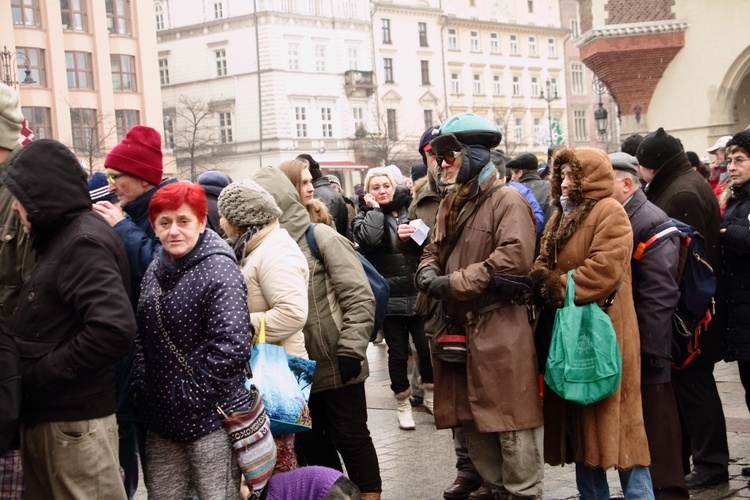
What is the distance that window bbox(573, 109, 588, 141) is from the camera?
83500 mm

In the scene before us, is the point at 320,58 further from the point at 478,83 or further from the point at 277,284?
the point at 277,284

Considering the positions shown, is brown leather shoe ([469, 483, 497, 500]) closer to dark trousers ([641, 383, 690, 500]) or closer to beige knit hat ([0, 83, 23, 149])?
dark trousers ([641, 383, 690, 500])

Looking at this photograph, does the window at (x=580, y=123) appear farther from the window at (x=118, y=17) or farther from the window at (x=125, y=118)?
the window at (x=118, y=17)

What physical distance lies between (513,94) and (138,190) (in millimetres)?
75591

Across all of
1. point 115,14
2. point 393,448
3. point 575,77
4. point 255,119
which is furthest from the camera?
point 575,77

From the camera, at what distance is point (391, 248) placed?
8406 millimetres

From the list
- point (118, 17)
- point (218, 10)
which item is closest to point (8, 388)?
point (118, 17)

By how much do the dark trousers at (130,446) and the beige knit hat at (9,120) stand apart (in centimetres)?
150

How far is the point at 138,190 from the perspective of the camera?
16.6 feet

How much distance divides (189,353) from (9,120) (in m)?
1.51

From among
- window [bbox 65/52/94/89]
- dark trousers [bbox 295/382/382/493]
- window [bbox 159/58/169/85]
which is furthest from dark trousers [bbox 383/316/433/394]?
window [bbox 159/58/169/85]

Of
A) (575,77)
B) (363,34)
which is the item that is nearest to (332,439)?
(363,34)

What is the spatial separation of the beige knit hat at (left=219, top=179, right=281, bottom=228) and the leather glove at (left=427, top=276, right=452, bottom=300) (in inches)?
36.9

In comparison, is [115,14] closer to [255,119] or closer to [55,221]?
[255,119]
